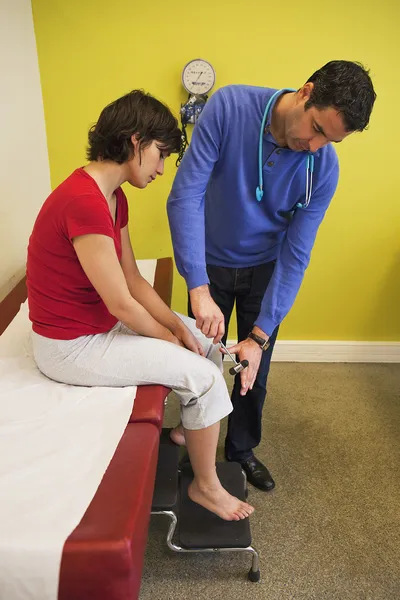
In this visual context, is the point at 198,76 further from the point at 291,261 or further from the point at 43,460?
the point at 43,460

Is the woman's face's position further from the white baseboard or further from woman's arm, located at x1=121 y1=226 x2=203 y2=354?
the white baseboard

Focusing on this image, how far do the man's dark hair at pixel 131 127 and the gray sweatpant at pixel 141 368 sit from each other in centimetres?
48

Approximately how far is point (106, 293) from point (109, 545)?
0.57 m

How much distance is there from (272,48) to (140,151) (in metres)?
1.25

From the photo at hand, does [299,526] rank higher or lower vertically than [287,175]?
lower

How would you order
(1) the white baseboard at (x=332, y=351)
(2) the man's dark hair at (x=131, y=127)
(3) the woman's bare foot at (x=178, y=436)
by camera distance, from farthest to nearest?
1. (1) the white baseboard at (x=332, y=351)
2. (3) the woman's bare foot at (x=178, y=436)
3. (2) the man's dark hair at (x=131, y=127)

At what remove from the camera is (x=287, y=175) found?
1274mm

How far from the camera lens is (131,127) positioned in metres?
1.11

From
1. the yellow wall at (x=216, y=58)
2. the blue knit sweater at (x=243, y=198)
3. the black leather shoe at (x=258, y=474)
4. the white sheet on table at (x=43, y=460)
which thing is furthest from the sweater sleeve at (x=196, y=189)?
the yellow wall at (x=216, y=58)

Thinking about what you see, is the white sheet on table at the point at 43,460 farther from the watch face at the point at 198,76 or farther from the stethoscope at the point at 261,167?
the watch face at the point at 198,76

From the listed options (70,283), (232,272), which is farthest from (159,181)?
(70,283)

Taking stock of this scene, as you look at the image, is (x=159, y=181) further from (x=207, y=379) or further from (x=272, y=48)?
(x=207, y=379)

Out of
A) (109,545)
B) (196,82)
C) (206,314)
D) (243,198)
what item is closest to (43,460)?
(109,545)

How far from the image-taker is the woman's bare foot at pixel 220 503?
1.32 metres
